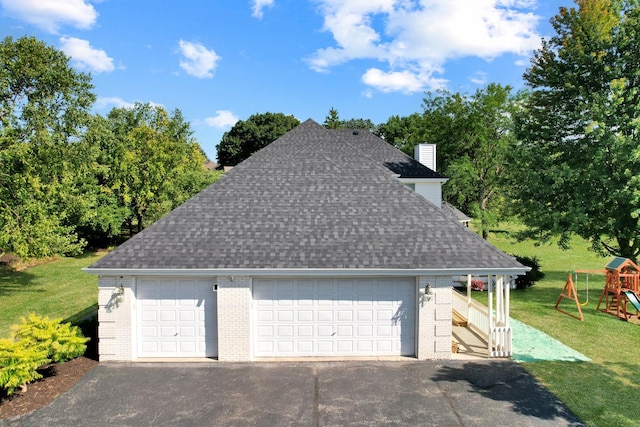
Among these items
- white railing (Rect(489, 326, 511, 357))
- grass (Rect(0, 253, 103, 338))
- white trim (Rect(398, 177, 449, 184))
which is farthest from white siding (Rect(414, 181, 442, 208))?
grass (Rect(0, 253, 103, 338))

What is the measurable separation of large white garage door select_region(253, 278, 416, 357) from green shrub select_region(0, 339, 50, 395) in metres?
5.48

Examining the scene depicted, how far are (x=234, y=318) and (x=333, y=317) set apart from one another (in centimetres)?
292

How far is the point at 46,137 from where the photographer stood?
19234 millimetres

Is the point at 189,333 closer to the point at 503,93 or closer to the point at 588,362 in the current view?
the point at 588,362

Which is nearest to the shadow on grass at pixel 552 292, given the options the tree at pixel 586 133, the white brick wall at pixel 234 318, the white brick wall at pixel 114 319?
the tree at pixel 586 133

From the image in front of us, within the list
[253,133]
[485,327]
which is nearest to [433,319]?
[485,327]

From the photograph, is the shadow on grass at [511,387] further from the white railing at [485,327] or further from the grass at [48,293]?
the grass at [48,293]

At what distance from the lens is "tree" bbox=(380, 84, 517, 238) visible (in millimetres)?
34344

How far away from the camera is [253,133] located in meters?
70.4

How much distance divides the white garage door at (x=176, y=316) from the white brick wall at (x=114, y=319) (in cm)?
33

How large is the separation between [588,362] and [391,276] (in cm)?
643

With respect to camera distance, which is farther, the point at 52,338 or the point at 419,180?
the point at 419,180

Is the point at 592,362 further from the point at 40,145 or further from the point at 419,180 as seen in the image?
the point at 40,145

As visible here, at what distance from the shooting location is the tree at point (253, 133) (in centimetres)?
6994
